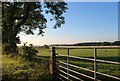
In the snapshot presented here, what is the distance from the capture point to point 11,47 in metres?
35.7

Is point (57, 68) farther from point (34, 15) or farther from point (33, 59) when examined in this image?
point (34, 15)

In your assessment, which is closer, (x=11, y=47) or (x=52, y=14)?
(x=11, y=47)

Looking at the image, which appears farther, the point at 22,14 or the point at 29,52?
the point at 22,14

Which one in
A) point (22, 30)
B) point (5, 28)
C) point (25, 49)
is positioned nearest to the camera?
point (25, 49)

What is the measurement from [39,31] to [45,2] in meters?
7.01

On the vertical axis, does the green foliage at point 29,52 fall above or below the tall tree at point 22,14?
below

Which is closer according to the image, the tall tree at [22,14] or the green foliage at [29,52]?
the green foliage at [29,52]

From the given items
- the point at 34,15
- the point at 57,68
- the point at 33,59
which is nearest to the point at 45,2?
the point at 34,15

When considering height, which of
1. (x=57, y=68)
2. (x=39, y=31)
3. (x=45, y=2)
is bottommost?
(x=57, y=68)

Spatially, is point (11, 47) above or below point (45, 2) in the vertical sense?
below

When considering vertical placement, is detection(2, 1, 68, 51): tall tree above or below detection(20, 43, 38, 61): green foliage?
above

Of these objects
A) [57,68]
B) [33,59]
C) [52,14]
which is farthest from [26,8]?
[57,68]

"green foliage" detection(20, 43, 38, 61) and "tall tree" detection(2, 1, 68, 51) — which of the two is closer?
"green foliage" detection(20, 43, 38, 61)

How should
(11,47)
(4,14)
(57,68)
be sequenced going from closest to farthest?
(57,68) → (11,47) → (4,14)
